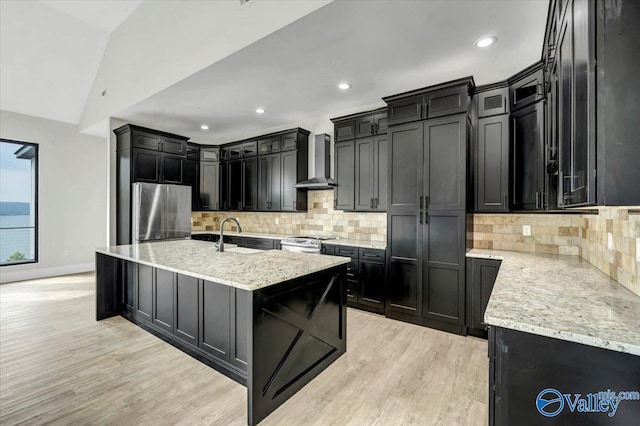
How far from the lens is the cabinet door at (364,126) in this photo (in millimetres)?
4059

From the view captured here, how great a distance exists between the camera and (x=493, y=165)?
10.5 feet

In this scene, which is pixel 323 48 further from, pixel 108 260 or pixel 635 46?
pixel 108 260

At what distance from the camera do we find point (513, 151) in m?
3.11

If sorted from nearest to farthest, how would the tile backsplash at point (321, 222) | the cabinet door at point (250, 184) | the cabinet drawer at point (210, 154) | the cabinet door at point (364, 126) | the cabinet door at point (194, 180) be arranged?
the cabinet door at point (364, 126)
the tile backsplash at point (321, 222)
the cabinet door at point (250, 184)
the cabinet door at point (194, 180)
the cabinet drawer at point (210, 154)

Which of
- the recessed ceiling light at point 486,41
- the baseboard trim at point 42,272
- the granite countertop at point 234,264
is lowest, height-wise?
the baseboard trim at point 42,272

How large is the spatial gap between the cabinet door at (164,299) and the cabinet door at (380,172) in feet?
8.86

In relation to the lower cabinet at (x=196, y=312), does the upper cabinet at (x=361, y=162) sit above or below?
above

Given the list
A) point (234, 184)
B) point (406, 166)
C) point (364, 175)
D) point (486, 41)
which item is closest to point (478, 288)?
point (406, 166)

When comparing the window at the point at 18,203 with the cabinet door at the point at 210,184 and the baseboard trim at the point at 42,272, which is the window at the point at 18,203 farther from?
the cabinet door at the point at 210,184

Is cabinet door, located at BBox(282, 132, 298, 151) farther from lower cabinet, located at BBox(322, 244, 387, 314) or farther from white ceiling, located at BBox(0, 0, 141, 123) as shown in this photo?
white ceiling, located at BBox(0, 0, 141, 123)

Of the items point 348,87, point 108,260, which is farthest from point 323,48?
point 108,260

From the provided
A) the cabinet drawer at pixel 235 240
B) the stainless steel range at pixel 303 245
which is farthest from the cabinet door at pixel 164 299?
the cabinet drawer at pixel 235 240

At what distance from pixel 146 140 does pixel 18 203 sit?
3004 mm

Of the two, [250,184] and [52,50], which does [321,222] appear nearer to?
[250,184]
